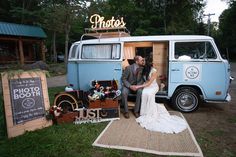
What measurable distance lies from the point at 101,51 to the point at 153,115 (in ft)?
8.38

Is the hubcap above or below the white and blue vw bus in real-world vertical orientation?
below

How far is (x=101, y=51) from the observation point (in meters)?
6.63

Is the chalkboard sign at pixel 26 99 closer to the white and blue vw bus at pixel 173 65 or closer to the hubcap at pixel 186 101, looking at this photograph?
the white and blue vw bus at pixel 173 65

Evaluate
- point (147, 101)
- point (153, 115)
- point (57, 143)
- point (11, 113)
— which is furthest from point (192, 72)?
point (11, 113)

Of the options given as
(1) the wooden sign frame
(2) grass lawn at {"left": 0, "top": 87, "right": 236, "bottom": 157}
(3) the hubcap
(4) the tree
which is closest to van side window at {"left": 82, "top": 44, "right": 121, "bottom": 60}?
(1) the wooden sign frame

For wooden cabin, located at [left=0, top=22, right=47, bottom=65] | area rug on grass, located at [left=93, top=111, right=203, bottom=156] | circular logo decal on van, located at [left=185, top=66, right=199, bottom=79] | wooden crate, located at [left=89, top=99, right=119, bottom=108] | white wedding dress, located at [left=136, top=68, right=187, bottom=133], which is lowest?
area rug on grass, located at [left=93, top=111, right=203, bottom=156]

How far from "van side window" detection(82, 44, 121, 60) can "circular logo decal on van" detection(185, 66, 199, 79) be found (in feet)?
6.79

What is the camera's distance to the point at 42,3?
25.1 meters

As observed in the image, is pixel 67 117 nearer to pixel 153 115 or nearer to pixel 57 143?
pixel 57 143

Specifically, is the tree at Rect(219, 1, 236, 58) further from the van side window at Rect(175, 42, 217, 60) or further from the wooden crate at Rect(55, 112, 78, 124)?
the wooden crate at Rect(55, 112, 78, 124)

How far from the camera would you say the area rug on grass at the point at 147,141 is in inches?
154

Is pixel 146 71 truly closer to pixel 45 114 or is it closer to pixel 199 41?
pixel 199 41

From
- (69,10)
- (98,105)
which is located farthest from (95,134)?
(69,10)

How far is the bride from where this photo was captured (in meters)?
4.97
